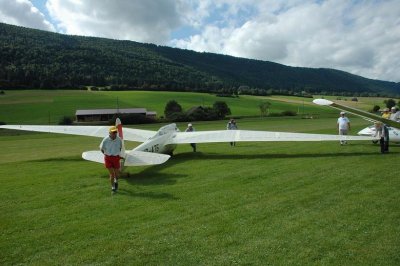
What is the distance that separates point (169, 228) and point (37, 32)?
14249 centimetres

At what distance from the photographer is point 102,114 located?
59438 millimetres

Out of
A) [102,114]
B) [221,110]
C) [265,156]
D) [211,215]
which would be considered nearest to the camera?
[211,215]

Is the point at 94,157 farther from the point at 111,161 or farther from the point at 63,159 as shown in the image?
the point at 63,159

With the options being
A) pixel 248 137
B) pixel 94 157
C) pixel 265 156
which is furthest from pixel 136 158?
pixel 248 137

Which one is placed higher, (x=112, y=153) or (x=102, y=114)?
Answer: (x=102, y=114)

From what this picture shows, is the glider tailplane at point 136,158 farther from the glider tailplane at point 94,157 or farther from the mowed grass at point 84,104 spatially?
the mowed grass at point 84,104

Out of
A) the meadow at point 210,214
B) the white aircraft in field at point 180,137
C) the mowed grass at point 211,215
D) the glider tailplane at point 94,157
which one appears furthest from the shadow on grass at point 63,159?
the glider tailplane at point 94,157

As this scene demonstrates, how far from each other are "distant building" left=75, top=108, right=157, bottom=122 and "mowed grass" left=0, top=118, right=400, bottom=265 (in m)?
44.3

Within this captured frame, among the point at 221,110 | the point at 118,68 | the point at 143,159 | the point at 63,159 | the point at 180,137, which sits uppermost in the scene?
the point at 118,68

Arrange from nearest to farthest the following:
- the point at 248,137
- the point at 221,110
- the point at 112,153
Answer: the point at 112,153
the point at 248,137
the point at 221,110

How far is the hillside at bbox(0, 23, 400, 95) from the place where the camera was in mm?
89188

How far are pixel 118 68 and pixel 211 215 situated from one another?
113445 millimetres

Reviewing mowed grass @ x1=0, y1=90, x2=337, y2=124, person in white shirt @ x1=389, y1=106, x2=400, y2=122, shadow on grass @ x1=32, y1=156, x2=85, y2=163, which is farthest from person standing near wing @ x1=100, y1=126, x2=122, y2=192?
mowed grass @ x1=0, y1=90, x2=337, y2=124

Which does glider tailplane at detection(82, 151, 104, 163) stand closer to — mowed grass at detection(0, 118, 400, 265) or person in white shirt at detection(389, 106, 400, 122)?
mowed grass at detection(0, 118, 400, 265)
